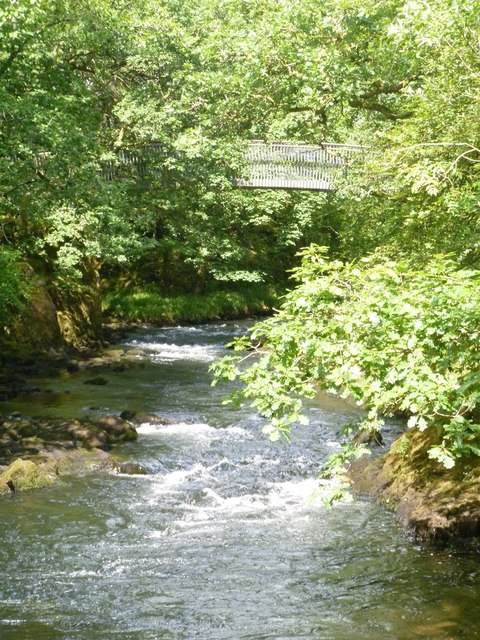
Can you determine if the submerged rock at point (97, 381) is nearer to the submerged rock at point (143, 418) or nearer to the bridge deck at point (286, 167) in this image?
the submerged rock at point (143, 418)

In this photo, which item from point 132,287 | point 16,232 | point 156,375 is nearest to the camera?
point 156,375

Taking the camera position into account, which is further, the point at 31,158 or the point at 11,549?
the point at 31,158

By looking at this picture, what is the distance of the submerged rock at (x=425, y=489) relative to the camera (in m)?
9.82

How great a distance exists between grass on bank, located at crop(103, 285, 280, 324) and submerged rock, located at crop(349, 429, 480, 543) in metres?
21.4

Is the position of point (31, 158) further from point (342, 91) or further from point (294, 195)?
point (294, 195)

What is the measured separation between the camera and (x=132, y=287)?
3478 centimetres

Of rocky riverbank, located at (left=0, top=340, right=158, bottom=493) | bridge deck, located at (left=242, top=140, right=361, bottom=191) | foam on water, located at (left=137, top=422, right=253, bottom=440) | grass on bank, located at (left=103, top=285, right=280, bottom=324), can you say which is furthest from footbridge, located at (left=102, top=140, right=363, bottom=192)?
foam on water, located at (left=137, top=422, right=253, bottom=440)

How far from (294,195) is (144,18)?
1319 centimetres

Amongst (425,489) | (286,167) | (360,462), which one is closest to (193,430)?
(360,462)

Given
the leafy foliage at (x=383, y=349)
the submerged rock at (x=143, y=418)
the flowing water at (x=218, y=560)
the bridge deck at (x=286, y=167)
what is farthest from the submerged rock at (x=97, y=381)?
the leafy foliage at (x=383, y=349)

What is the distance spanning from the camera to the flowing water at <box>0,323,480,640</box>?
795 centimetres

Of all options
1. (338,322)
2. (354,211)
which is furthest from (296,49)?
(338,322)

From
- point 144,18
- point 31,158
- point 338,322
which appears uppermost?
point 144,18

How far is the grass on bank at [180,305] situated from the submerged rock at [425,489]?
21.4 meters
